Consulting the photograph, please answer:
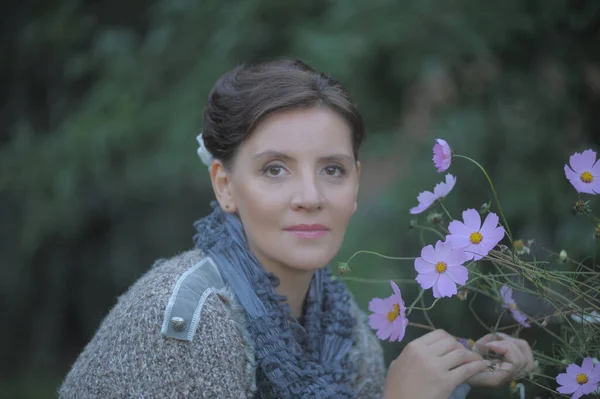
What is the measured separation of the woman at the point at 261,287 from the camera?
1.37 metres

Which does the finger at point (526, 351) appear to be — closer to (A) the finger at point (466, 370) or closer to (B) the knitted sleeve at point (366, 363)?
(A) the finger at point (466, 370)

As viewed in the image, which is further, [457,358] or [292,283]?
[292,283]

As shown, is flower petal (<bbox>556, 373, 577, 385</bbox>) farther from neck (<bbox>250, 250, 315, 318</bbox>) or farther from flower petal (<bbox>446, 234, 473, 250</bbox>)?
neck (<bbox>250, 250, 315, 318</bbox>)

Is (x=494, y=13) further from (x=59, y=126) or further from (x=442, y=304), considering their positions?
(x=59, y=126)

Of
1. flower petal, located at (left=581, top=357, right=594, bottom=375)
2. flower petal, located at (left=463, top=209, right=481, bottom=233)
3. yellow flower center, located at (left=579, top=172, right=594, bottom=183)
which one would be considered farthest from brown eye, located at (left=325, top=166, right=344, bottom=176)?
flower petal, located at (left=581, top=357, right=594, bottom=375)

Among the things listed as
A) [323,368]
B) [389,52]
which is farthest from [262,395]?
[389,52]

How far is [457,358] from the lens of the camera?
56.4 inches

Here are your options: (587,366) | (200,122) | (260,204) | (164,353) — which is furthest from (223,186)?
(200,122)

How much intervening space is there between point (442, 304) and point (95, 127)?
69.5 inches

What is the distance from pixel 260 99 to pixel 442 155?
438 mm

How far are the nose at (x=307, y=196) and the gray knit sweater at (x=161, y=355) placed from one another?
25cm

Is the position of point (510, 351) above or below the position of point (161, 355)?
above

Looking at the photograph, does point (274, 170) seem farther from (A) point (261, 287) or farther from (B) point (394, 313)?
(B) point (394, 313)

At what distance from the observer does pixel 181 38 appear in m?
3.22
